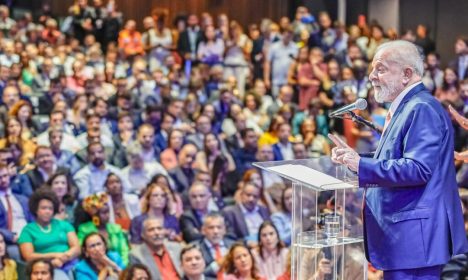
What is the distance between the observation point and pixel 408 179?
2.79 metres

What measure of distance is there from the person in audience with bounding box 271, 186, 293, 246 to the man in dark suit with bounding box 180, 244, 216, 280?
1.02m

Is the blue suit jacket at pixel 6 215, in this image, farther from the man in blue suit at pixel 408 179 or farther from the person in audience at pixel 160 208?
the man in blue suit at pixel 408 179

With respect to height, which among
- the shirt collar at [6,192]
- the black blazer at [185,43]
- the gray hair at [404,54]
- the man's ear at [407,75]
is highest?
the black blazer at [185,43]

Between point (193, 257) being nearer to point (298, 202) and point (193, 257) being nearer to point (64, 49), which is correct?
point (298, 202)

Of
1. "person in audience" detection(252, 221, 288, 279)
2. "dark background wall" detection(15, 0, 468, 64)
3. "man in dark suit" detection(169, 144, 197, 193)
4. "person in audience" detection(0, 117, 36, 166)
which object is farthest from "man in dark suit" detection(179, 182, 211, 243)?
"dark background wall" detection(15, 0, 468, 64)

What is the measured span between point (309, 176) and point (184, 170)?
439 centimetres

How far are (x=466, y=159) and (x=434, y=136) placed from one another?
55cm

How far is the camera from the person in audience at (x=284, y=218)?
6484 millimetres

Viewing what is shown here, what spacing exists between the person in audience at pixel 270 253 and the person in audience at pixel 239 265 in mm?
161

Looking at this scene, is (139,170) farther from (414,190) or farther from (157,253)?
(414,190)

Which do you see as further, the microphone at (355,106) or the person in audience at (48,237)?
the person in audience at (48,237)

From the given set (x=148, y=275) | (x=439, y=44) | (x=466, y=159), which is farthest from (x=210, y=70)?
(x=466, y=159)

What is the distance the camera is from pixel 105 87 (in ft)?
31.7

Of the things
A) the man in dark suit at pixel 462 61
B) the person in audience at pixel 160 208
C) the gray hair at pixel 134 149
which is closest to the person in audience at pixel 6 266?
the person in audience at pixel 160 208
